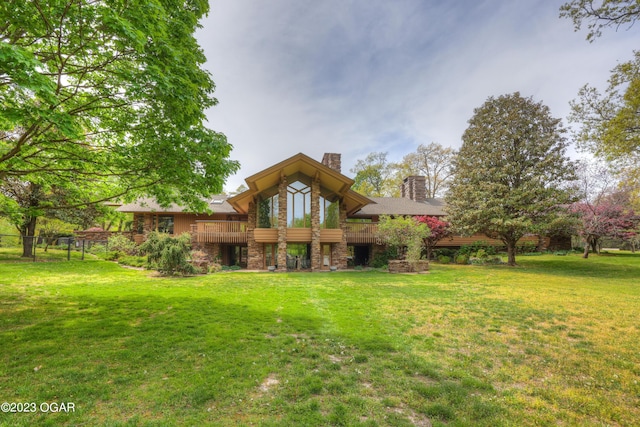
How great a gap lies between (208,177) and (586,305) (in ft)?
35.2

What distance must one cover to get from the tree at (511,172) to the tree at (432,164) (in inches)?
670

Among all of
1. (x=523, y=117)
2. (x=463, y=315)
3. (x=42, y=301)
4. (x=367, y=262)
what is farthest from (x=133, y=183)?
(x=523, y=117)

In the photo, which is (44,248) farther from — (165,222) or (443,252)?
(443,252)

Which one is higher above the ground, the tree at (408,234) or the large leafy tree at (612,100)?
the large leafy tree at (612,100)

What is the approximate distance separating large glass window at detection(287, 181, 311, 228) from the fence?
13.3 metres

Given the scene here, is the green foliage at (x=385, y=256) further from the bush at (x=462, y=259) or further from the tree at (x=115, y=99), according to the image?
the tree at (x=115, y=99)

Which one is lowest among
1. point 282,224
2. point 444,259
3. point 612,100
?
point 444,259

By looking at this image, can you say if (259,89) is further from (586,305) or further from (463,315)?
(586,305)

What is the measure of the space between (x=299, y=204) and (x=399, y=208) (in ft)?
33.9

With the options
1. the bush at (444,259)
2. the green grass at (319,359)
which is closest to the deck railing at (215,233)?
the green grass at (319,359)

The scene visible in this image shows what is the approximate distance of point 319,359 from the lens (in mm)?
4172

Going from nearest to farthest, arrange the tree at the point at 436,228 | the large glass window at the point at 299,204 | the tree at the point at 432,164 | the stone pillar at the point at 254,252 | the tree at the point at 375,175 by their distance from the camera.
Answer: the large glass window at the point at 299,204, the stone pillar at the point at 254,252, the tree at the point at 436,228, the tree at the point at 432,164, the tree at the point at 375,175

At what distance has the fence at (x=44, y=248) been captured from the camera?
16297 mm

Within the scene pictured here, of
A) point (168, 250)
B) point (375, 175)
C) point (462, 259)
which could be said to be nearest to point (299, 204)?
point (168, 250)
